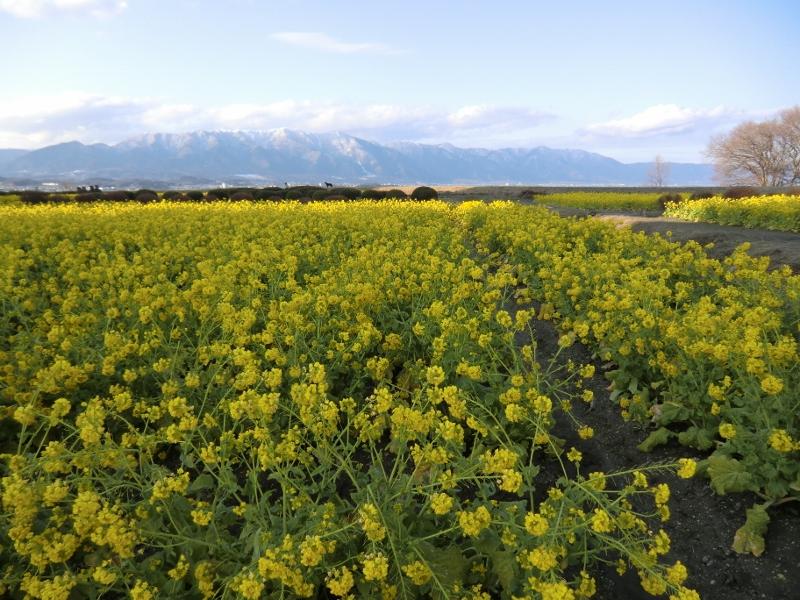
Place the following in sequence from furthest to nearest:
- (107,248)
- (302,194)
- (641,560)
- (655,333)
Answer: (302,194), (107,248), (655,333), (641,560)

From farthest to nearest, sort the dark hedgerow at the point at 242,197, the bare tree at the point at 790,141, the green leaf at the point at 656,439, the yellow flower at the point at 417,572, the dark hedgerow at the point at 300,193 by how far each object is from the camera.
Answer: the bare tree at the point at 790,141 < the dark hedgerow at the point at 300,193 < the dark hedgerow at the point at 242,197 < the green leaf at the point at 656,439 < the yellow flower at the point at 417,572

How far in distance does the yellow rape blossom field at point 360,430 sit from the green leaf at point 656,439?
11 centimetres

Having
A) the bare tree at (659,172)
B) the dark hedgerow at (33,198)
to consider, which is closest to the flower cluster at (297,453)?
the dark hedgerow at (33,198)

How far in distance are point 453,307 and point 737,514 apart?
3.29 m

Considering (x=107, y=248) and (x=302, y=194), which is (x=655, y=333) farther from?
(x=302, y=194)

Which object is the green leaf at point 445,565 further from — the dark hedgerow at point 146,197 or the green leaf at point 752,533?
the dark hedgerow at point 146,197

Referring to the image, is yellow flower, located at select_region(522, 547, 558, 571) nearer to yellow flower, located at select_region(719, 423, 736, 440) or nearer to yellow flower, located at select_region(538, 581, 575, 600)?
yellow flower, located at select_region(538, 581, 575, 600)

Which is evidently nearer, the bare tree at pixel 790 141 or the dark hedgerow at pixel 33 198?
the dark hedgerow at pixel 33 198

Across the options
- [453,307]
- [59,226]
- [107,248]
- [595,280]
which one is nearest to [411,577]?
[453,307]

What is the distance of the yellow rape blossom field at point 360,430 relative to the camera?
256cm

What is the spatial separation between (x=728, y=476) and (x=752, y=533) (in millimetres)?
399

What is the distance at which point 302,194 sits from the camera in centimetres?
3466

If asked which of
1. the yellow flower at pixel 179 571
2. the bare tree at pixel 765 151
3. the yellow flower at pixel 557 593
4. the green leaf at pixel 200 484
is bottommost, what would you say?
the yellow flower at pixel 179 571

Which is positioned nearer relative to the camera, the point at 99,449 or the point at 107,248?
the point at 99,449
